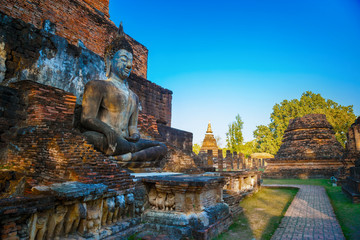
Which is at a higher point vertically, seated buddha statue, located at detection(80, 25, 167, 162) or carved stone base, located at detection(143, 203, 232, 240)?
seated buddha statue, located at detection(80, 25, 167, 162)

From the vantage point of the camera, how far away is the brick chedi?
52.7 feet

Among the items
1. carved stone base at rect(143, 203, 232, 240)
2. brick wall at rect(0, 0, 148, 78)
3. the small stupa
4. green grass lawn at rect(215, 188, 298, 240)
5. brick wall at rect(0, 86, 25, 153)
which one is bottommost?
green grass lawn at rect(215, 188, 298, 240)

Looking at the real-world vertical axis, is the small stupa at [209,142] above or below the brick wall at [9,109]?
above

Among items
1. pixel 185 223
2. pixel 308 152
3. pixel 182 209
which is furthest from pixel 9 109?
pixel 308 152

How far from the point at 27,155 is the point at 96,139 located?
1.05 m

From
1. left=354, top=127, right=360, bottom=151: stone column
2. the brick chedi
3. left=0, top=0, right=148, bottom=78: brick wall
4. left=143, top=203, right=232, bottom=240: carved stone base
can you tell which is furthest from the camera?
the brick chedi

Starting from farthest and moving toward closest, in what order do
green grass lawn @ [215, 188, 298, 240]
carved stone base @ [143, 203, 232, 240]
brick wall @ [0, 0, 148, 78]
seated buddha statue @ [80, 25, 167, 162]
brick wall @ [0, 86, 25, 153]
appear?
brick wall @ [0, 0, 148, 78] → seated buddha statue @ [80, 25, 167, 162] → brick wall @ [0, 86, 25, 153] → green grass lawn @ [215, 188, 298, 240] → carved stone base @ [143, 203, 232, 240]

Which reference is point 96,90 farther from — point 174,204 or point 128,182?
point 174,204

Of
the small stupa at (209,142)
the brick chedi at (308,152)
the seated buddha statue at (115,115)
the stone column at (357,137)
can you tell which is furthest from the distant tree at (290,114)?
the seated buddha statue at (115,115)

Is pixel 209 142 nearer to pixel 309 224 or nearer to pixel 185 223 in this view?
pixel 309 224

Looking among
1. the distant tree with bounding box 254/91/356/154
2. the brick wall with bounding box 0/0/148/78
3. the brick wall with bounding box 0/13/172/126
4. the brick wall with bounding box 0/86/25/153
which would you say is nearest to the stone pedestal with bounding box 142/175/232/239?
the brick wall with bounding box 0/86/25/153

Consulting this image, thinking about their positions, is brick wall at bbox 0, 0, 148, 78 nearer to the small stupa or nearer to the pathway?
the pathway

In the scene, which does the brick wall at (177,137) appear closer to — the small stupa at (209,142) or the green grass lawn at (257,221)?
the green grass lawn at (257,221)

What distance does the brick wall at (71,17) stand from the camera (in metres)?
8.14
